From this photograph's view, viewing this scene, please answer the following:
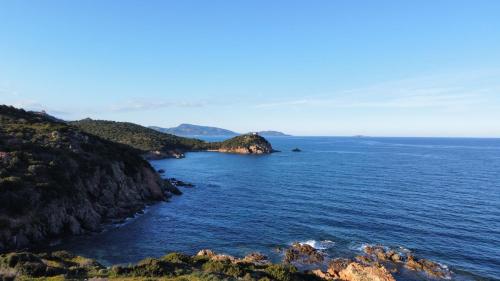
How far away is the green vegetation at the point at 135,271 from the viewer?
99.9ft

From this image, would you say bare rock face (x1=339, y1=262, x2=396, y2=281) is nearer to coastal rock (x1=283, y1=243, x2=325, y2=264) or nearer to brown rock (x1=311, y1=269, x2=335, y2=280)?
brown rock (x1=311, y1=269, x2=335, y2=280)

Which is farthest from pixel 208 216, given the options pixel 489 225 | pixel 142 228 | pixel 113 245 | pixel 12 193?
pixel 489 225

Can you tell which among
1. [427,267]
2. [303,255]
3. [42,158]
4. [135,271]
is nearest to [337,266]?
[303,255]

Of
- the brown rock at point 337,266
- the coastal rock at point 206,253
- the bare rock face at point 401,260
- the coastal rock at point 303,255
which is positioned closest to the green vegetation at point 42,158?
the coastal rock at point 206,253

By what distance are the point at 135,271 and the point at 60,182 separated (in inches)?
1378

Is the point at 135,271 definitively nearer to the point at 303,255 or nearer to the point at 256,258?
the point at 256,258

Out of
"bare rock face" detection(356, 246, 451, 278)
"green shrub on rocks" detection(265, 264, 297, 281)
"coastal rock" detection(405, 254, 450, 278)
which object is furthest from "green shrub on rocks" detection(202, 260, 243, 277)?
"coastal rock" detection(405, 254, 450, 278)

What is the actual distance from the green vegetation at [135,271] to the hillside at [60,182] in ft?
47.0

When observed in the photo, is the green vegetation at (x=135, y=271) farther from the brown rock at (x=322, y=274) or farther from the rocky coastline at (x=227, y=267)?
the brown rock at (x=322, y=274)

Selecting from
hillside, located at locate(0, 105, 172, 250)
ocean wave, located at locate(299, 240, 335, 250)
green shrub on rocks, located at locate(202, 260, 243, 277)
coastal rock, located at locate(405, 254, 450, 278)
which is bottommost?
coastal rock, located at locate(405, 254, 450, 278)

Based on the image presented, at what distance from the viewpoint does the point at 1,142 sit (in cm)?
6588

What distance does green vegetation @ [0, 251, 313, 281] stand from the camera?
1199 inches

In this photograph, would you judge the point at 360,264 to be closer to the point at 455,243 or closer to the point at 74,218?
the point at 455,243

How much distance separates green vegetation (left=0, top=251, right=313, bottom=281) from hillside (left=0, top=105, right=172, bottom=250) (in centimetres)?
1431
